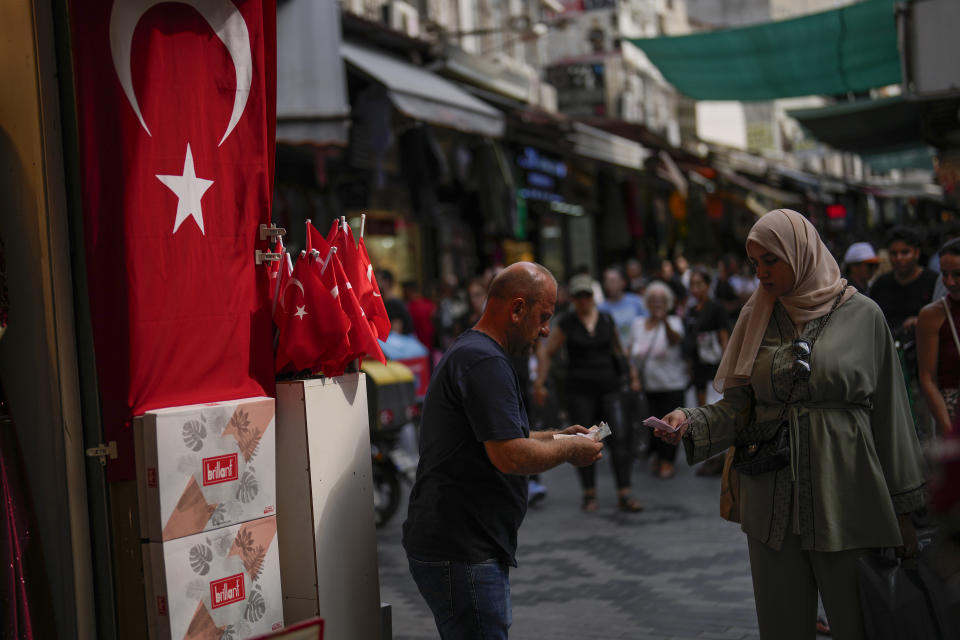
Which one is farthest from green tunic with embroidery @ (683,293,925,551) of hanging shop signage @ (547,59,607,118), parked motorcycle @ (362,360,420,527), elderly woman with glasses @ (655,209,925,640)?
hanging shop signage @ (547,59,607,118)

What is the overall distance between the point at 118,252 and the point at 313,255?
696 millimetres

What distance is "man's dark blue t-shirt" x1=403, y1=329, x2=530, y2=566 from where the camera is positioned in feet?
11.8

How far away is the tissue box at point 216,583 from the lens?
11.8 ft

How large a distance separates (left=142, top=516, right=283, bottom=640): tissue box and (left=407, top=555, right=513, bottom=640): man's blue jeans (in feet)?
1.93

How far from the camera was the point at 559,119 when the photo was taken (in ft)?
58.5

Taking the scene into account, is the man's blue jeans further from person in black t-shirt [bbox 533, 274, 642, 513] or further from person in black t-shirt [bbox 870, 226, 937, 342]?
person in black t-shirt [bbox 533, 274, 642, 513]

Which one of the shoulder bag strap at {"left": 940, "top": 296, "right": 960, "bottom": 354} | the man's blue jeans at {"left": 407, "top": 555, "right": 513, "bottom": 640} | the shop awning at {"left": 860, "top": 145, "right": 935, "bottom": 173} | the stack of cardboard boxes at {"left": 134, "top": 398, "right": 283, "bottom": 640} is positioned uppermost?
the shop awning at {"left": 860, "top": 145, "right": 935, "bottom": 173}

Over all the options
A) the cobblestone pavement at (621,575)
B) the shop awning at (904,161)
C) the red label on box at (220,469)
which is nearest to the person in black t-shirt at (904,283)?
the cobblestone pavement at (621,575)

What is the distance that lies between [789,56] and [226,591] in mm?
12651

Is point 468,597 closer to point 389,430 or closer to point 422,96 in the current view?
point 389,430

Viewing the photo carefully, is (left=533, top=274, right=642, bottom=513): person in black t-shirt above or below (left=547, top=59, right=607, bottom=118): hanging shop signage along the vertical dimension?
below

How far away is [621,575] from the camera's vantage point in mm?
7141

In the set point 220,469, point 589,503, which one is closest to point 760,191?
point 589,503

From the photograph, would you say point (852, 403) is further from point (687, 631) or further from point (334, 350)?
point (687, 631)
